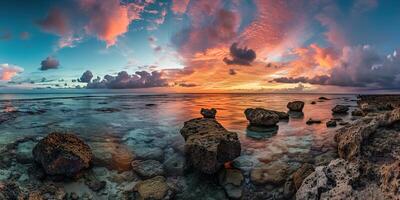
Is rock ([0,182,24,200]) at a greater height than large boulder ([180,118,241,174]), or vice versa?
large boulder ([180,118,241,174])

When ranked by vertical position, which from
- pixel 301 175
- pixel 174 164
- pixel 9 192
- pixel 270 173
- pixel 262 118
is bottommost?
pixel 174 164

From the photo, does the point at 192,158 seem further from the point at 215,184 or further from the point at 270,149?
the point at 270,149

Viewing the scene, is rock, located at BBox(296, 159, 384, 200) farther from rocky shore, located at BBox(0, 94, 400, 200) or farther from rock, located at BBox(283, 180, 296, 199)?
rock, located at BBox(283, 180, 296, 199)

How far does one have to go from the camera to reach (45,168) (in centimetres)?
946

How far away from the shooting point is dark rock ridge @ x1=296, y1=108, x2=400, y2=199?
480 cm

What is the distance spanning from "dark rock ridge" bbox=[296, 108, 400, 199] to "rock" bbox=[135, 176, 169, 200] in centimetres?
406

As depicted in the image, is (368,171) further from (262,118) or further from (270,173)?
(262,118)

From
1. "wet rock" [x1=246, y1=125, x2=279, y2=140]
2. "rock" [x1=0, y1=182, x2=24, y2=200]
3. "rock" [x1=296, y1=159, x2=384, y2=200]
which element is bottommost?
"wet rock" [x1=246, y1=125, x2=279, y2=140]

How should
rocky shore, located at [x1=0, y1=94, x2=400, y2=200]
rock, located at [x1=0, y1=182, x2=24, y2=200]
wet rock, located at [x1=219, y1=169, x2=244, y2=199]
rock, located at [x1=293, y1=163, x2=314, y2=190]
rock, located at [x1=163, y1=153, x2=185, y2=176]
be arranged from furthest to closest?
1. rock, located at [x1=163, y1=153, x2=185, y2=176]
2. wet rock, located at [x1=219, y1=169, x2=244, y2=199]
3. rock, located at [x1=293, y1=163, x2=314, y2=190]
4. rock, located at [x1=0, y1=182, x2=24, y2=200]
5. rocky shore, located at [x1=0, y1=94, x2=400, y2=200]

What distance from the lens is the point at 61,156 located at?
9.30 m

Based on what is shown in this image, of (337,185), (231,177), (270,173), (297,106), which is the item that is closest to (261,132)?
(270,173)

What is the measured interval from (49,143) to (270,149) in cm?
1015

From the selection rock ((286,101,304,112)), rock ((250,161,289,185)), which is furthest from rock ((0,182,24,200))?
rock ((286,101,304,112))

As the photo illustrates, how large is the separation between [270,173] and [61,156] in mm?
7756
